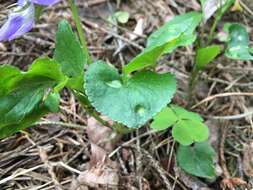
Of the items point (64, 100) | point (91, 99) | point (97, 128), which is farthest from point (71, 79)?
point (64, 100)

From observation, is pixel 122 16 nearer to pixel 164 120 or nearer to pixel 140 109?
pixel 164 120

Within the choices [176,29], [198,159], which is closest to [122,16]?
[176,29]

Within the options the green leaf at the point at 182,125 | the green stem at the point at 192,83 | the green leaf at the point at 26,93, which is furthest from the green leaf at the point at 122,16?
the green leaf at the point at 26,93

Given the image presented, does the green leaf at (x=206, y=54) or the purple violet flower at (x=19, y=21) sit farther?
the green leaf at (x=206, y=54)

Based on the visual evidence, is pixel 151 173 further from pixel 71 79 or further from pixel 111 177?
pixel 71 79

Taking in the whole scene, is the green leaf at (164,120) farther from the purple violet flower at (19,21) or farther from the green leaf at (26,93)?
the purple violet flower at (19,21)

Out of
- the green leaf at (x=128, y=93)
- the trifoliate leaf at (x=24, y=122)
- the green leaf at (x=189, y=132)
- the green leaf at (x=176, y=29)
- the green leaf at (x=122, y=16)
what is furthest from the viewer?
the green leaf at (x=122, y=16)
